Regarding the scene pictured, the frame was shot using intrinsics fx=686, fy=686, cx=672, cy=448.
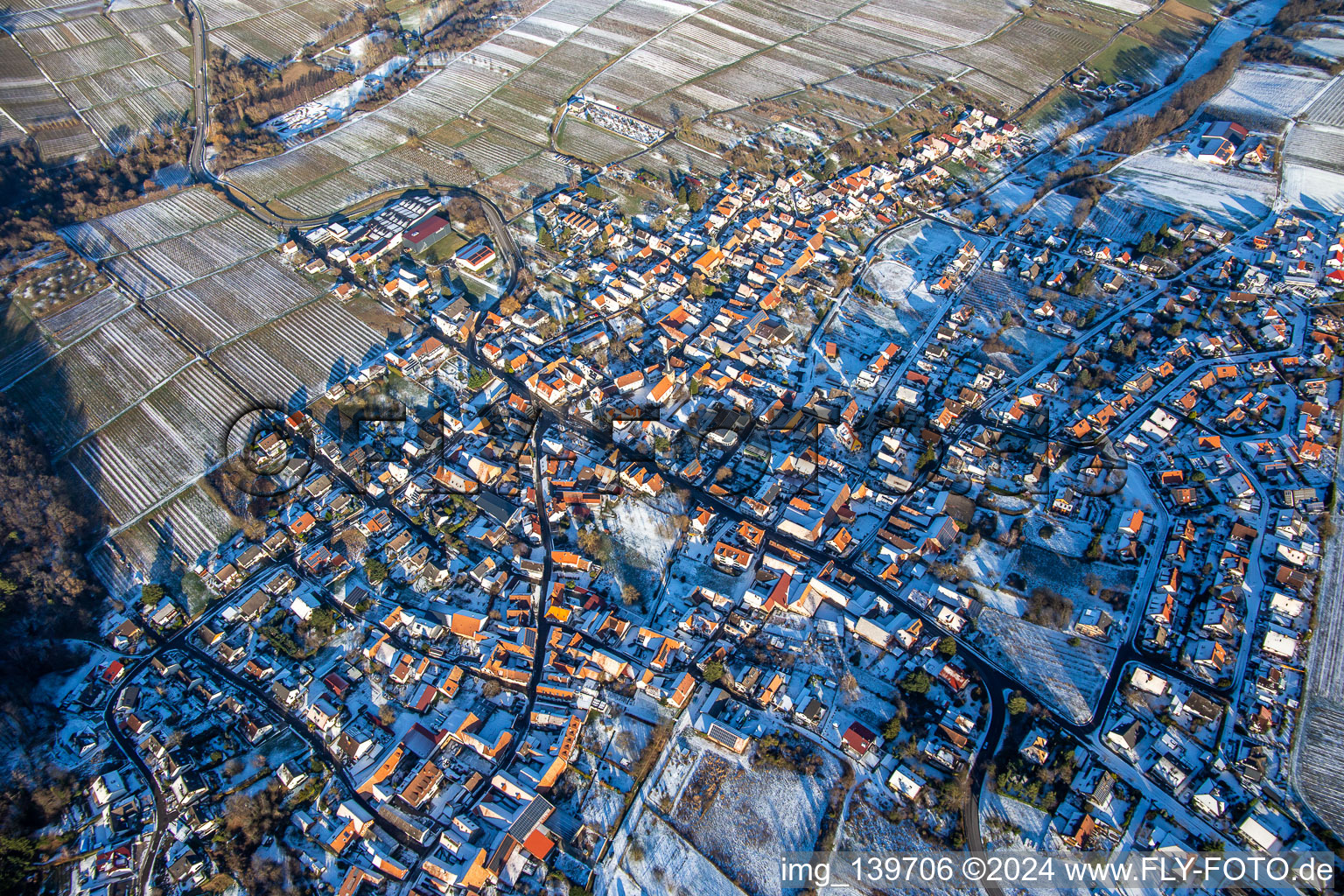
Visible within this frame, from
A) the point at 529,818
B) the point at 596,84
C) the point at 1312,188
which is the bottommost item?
the point at 529,818

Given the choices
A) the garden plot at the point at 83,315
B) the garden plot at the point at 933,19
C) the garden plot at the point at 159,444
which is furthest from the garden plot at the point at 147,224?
the garden plot at the point at 933,19

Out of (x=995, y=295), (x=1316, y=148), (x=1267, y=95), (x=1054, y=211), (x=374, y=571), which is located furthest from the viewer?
(x=1267, y=95)

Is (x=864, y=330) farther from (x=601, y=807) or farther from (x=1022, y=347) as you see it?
(x=601, y=807)

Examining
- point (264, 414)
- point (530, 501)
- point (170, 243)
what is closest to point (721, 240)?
point (530, 501)

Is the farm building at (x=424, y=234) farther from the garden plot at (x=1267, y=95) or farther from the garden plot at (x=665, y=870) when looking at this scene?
the garden plot at (x=1267, y=95)

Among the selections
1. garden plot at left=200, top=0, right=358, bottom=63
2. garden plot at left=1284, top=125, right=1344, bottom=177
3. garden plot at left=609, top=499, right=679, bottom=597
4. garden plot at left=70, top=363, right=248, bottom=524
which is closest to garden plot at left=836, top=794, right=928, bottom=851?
garden plot at left=609, top=499, right=679, bottom=597

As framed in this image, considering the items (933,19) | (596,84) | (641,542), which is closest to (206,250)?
(596,84)

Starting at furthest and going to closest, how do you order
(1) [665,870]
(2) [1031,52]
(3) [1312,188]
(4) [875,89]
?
1. (2) [1031,52]
2. (4) [875,89]
3. (3) [1312,188]
4. (1) [665,870]
